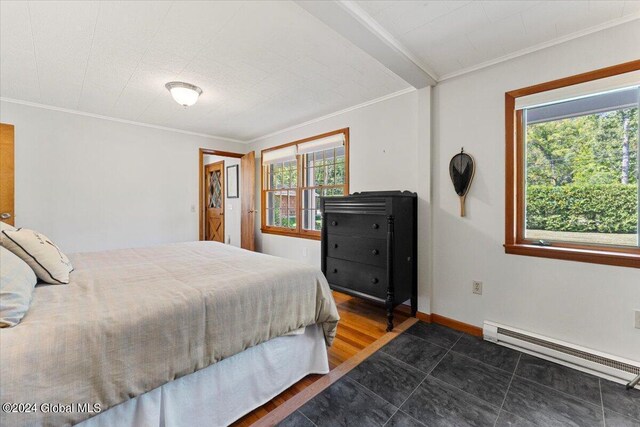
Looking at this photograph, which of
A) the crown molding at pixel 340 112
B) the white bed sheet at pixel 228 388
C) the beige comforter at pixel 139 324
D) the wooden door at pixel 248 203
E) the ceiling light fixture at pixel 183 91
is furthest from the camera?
the wooden door at pixel 248 203

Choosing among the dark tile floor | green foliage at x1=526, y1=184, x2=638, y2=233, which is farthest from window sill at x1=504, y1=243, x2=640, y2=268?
the dark tile floor

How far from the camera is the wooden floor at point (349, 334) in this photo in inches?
62.6

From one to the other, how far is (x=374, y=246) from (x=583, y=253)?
4.96 ft

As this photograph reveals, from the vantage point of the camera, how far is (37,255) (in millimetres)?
1410

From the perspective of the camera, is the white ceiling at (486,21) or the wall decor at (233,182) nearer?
the white ceiling at (486,21)

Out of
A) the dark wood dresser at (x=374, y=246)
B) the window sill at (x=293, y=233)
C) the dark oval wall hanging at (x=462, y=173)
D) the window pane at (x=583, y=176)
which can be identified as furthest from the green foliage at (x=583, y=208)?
the window sill at (x=293, y=233)

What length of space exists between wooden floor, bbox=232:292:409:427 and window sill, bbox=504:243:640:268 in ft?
4.07

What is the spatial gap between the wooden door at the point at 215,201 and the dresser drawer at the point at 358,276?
3782 mm

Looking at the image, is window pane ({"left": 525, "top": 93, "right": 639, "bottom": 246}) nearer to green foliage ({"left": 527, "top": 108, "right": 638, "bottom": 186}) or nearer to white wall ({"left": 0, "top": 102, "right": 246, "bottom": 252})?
green foliage ({"left": 527, "top": 108, "right": 638, "bottom": 186})

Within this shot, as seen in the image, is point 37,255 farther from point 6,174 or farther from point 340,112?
point 340,112

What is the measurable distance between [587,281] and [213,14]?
124 inches

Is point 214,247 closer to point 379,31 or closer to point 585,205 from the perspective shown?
point 379,31

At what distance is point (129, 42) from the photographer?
2.05 metres

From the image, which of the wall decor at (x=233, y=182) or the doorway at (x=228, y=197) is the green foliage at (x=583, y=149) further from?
the wall decor at (x=233, y=182)
